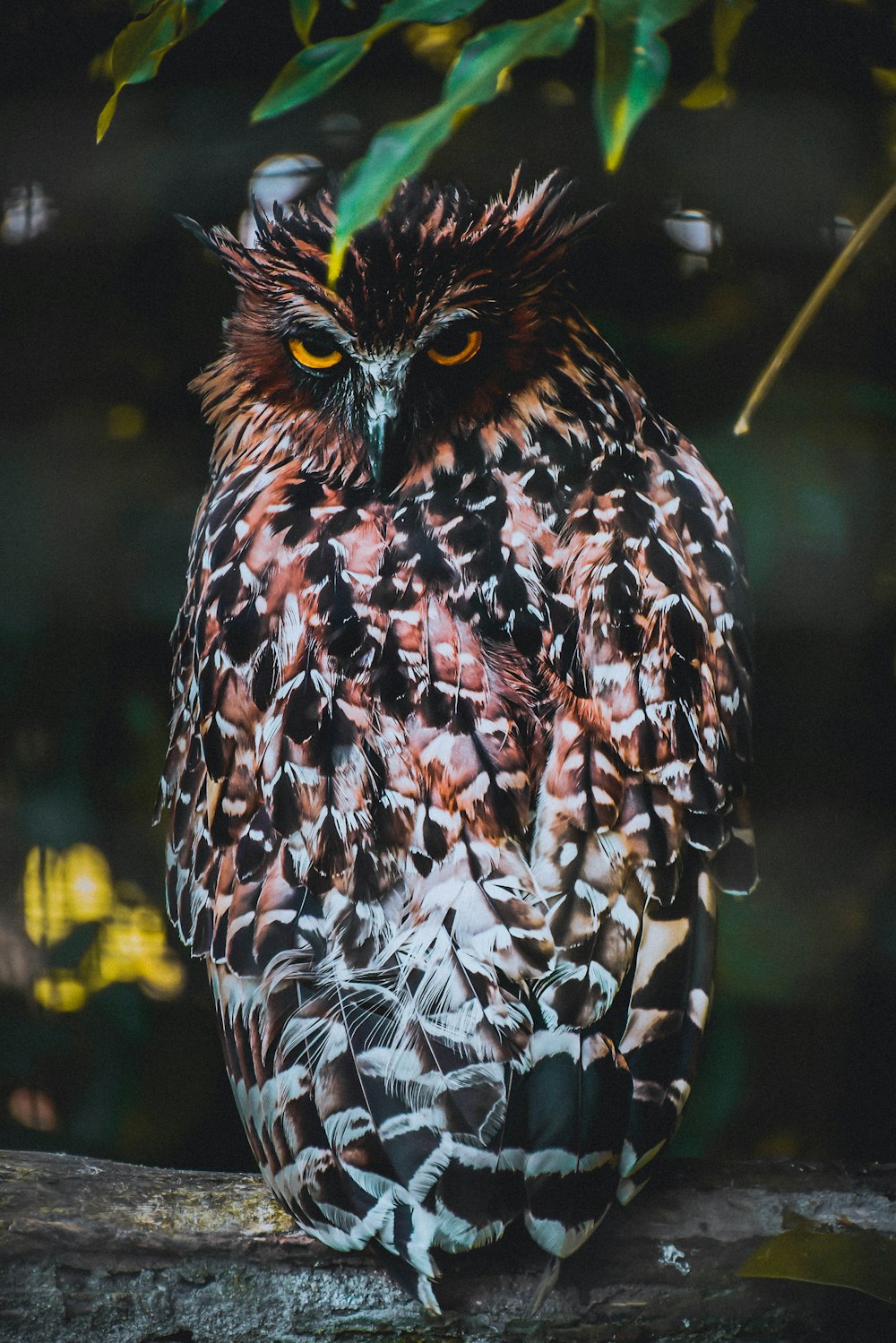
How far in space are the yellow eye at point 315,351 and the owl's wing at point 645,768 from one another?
0.23 metres

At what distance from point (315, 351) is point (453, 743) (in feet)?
1.09

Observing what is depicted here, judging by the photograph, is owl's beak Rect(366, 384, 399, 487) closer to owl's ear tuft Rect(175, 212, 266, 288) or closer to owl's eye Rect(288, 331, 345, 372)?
owl's eye Rect(288, 331, 345, 372)

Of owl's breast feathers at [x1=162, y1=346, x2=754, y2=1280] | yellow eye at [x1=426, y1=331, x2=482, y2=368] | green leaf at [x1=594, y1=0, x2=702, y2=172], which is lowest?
owl's breast feathers at [x1=162, y1=346, x2=754, y2=1280]

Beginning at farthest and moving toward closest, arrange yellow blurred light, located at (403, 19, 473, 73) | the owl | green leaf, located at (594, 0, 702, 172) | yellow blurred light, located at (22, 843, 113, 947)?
yellow blurred light, located at (22, 843, 113, 947) < yellow blurred light, located at (403, 19, 473, 73) < the owl < green leaf, located at (594, 0, 702, 172)

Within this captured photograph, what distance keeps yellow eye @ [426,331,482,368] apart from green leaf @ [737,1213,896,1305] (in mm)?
723

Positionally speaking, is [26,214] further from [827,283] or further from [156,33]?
[827,283]

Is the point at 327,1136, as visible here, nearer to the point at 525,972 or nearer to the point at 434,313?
the point at 525,972

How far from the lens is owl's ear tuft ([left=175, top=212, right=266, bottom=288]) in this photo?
812 mm

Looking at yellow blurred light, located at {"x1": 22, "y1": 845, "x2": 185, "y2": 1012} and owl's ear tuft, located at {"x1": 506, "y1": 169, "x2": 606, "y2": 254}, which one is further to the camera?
yellow blurred light, located at {"x1": 22, "y1": 845, "x2": 185, "y2": 1012}

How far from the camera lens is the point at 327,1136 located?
72 centimetres

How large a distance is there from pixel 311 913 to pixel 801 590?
51 cm

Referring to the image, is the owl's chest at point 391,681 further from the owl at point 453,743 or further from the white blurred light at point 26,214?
the white blurred light at point 26,214

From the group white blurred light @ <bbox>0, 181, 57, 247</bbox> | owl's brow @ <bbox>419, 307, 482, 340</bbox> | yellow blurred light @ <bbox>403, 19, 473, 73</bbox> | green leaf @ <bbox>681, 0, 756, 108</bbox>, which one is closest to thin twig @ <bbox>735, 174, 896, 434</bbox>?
green leaf @ <bbox>681, 0, 756, 108</bbox>

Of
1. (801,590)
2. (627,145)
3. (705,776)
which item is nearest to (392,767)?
(705,776)
